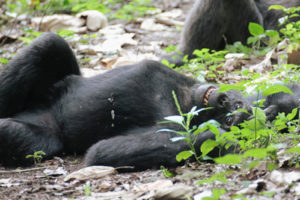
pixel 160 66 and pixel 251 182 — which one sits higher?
pixel 160 66

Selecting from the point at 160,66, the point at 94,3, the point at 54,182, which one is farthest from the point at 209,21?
the point at 94,3

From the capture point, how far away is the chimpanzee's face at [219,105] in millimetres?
3166

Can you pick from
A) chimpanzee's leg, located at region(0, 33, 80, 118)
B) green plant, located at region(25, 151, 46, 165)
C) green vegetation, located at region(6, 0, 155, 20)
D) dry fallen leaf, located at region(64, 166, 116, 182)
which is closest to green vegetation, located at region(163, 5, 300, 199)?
dry fallen leaf, located at region(64, 166, 116, 182)

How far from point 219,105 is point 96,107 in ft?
2.98

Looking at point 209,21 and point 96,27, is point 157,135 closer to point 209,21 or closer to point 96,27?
point 209,21

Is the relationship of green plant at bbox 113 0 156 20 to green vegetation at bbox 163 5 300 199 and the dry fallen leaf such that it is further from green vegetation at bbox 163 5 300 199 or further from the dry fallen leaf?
the dry fallen leaf

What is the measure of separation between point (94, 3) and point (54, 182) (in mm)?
7337

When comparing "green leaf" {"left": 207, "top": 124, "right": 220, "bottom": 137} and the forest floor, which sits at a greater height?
"green leaf" {"left": 207, "top": 124, "right": 220, "bottom": 137}

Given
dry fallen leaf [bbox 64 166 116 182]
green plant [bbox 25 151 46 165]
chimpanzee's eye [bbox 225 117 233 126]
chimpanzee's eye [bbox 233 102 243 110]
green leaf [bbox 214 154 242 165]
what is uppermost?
green leaf [bbox 214 154 242 165]

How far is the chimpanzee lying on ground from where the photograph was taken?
296 cm

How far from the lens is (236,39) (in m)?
6.06

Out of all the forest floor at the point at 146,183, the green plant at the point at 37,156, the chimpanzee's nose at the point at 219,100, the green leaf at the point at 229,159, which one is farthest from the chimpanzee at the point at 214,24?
the green leaf at the point at 229,159

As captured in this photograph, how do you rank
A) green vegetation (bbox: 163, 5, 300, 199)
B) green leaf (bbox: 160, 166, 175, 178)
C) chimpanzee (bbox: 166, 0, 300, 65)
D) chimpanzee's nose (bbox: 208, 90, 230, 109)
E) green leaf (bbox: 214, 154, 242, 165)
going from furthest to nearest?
chimpanzee (bbox: 166, 0, 300, 65) < chimpanzee's nose (bbox: 208, 90, 230, 109) < green leaf (bbox: 160, 166, 175, 178) < green vegetation (bbox: 163, 5, 300, 199) < green leaf (bbox: 214, 154, 242, 165)

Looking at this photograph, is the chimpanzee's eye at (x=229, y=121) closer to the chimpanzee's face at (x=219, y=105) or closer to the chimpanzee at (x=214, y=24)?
the chimpanzee's face at (x=219, y=105)
